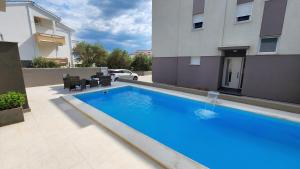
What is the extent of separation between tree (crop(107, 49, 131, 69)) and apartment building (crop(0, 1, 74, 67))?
21.5ft

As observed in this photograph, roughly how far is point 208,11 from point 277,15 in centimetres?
429

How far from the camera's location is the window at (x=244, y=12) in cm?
902

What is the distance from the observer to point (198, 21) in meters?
11.6

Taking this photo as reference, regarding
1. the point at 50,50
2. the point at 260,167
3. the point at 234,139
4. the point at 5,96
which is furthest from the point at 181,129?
the point at 50,50

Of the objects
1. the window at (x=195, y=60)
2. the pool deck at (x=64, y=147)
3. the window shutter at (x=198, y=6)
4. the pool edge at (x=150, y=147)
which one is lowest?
the pool deck at (x=64, y=147)

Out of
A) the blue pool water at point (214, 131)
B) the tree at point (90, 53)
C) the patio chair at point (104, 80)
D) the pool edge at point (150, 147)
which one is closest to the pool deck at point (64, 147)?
the pool edge at point (150, 147)

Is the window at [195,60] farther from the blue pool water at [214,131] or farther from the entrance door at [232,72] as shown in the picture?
the blue pool water at [214,131]

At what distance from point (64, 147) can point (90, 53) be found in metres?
22.1

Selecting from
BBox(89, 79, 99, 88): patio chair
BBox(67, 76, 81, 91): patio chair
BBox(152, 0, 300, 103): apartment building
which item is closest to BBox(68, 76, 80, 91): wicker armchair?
BBox(67, 76, 81, 91): patio chair

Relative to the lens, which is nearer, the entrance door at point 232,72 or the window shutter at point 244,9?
the window shutter at point 244,9

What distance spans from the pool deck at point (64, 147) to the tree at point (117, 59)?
1966cm

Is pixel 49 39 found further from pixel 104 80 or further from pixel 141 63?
pixel 104 80

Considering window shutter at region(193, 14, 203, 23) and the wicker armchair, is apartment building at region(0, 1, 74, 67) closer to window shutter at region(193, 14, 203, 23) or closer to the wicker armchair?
the wicker armchair

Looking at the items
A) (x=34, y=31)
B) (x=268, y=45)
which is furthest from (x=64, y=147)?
(x=34, y=31)
